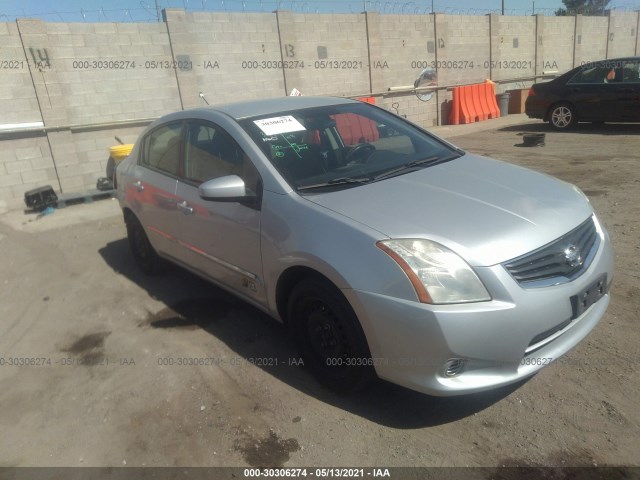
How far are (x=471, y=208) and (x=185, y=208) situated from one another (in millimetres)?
2141

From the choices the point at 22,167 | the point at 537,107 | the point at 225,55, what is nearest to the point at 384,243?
the point at 22,167

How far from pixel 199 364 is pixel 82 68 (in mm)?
7705

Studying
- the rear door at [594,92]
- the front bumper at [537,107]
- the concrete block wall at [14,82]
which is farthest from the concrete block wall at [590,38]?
the concrete block wall at [14,82]

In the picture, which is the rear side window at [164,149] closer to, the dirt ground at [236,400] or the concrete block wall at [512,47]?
the dirt ground at [236,400]

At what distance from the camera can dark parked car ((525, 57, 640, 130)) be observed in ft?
34.4

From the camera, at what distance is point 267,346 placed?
3.64 meters

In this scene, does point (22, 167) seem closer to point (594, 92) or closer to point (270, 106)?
point (270, 106)

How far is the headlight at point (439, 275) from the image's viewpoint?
238cm

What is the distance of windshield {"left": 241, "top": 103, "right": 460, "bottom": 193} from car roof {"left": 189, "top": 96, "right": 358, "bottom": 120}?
0.08 meters

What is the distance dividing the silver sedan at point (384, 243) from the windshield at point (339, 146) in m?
0.01

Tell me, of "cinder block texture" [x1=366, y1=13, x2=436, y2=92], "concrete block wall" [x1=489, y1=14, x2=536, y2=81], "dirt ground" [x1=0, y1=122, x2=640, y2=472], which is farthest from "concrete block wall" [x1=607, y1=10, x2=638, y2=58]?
"dirt ground" [x1=0, y1=122, x2=640, y2=472]

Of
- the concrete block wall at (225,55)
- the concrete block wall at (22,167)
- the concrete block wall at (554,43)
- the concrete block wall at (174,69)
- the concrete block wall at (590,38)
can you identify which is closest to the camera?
the concrete block wall at (22,167)

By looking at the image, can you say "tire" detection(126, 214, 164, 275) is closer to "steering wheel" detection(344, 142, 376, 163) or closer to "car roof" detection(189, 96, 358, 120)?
"car roof" detection(189, 96, 358, 120)

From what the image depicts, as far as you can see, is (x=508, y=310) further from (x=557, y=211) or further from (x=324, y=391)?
(x=324, y=391)
